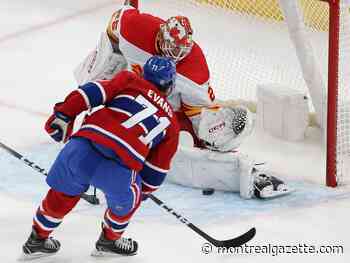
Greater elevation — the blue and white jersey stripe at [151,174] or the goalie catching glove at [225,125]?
the blue and white jersey stripe at [151,174]

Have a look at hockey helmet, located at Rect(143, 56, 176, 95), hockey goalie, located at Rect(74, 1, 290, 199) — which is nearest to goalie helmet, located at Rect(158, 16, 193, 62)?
hockey goalie, located at Rect(74, 1, 290, 199)

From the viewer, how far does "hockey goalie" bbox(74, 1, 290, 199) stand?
3.80 m

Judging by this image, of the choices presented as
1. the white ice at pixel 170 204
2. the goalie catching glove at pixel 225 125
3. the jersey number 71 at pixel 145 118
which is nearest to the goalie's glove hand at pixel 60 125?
the jersey number 71 at pixel 145 118

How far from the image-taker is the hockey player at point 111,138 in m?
3.18

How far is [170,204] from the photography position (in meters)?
3.87

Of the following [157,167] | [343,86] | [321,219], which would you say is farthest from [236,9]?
[157,167]

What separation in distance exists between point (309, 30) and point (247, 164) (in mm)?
802

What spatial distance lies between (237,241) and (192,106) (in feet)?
1.87

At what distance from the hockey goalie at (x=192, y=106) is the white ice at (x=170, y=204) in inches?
2.5

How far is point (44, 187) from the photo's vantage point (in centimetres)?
394

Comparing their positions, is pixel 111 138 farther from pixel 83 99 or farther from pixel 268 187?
pixel 268 187

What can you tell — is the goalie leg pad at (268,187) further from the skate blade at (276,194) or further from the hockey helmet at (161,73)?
the hockey helmet at (161,73)

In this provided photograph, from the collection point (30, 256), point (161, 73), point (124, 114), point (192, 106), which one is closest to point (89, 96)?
point (124, 114)

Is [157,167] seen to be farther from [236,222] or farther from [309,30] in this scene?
[309,30]
